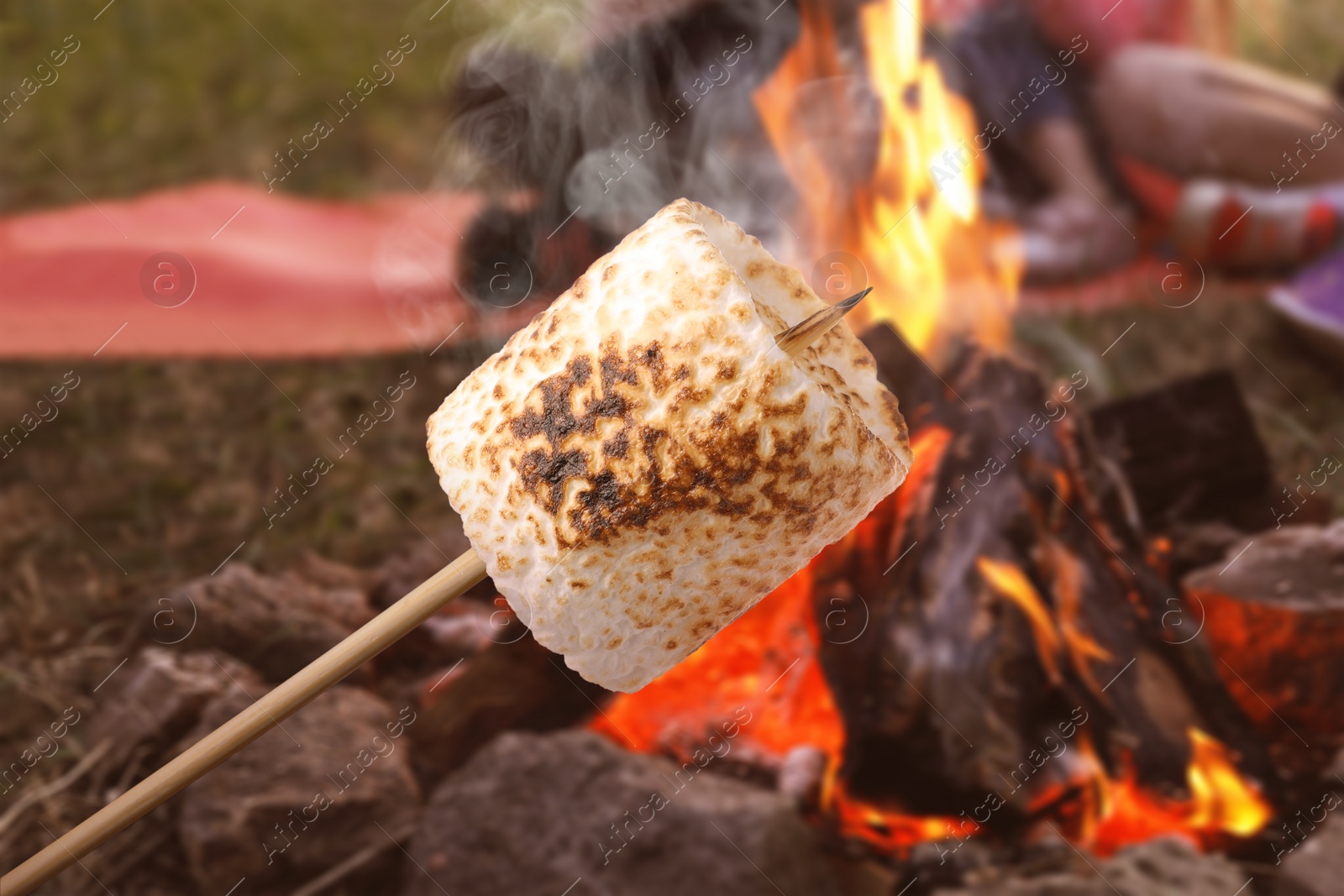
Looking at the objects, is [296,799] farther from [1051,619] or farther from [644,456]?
[1051,619]

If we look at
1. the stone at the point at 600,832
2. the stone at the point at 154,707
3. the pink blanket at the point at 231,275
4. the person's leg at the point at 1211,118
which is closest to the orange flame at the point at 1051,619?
the stone at the point at 600,832

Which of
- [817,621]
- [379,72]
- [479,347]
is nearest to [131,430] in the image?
[479,347]

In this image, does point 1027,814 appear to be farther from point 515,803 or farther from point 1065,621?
point 515,803

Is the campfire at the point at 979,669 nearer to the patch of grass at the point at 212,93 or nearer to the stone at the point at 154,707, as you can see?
the stone at the point at 154,707

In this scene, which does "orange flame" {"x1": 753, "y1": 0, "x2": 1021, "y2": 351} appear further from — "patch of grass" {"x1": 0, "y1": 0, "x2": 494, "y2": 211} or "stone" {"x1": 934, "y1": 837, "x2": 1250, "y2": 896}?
"stone" {"x1": 934, "y1": 837, "x2": 1250, "y2": 896}

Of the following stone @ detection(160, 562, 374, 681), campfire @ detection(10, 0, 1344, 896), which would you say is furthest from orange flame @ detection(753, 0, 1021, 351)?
stone @ detection(160, 562, 374, 681)

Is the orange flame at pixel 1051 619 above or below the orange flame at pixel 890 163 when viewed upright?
below
